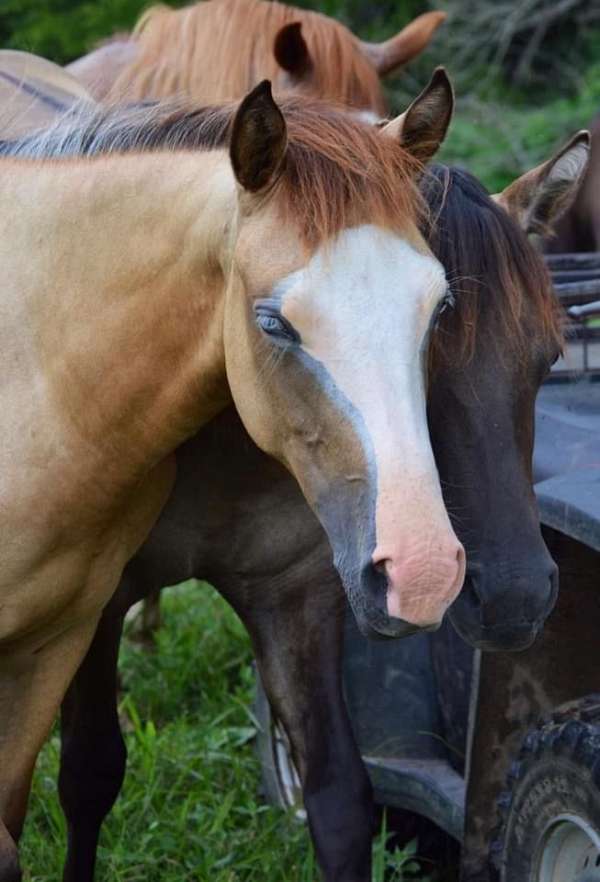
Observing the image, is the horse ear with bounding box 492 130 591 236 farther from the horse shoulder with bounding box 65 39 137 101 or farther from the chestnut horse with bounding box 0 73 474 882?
the horse shoulder with bounding box 65 39 137 101

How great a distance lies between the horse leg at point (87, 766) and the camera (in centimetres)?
356

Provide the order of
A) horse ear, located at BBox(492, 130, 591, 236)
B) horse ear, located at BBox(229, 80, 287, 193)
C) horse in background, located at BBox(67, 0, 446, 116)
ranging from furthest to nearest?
horse in background, located at BBox(67, 0, 446, 116), horse ear, located at BBox(492, 130, 591, 236), horse ear, located at BBox(229, 80, 287, 193)

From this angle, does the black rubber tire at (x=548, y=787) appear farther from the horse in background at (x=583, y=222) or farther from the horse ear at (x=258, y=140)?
the horse in background at (x=583, y=222)

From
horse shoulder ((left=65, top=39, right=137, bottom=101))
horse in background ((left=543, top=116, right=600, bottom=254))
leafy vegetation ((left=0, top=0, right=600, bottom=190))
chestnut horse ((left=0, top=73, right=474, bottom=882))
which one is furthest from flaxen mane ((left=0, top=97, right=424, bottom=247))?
leafy vegetation ((left=0, top=0, right=600, bottom=190))

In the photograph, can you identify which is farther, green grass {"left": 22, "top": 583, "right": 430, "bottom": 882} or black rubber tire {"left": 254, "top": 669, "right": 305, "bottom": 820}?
black rubber tire {"left": 254, "top": 669, "right": 305, "bottom": 820}

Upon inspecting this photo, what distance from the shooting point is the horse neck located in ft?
8.69

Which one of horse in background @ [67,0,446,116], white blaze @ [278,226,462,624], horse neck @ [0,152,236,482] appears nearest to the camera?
white blaze @ [278,226,462,624]

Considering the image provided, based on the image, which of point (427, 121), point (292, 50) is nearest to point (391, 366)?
point (427, 121)

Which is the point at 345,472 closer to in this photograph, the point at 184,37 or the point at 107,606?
the point at 107,606

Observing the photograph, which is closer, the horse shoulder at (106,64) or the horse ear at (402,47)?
the horse shoulder at (106,64)

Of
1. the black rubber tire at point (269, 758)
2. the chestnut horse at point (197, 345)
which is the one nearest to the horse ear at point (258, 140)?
the chestnut horse at point (197, 345)

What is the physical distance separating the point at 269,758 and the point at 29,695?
4.16 feet

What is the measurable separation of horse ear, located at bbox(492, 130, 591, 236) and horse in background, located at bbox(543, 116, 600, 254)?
3.31 metres

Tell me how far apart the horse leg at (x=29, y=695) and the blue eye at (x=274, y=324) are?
2.95ft
